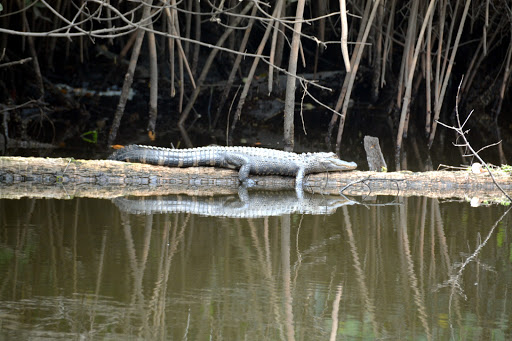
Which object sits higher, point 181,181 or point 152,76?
point 152,76

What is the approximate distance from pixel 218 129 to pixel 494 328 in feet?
26.0

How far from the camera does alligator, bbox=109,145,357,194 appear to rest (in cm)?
663

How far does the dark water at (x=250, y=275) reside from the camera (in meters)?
3.06

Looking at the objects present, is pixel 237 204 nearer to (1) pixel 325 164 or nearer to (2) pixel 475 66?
(1) pixel 325 164

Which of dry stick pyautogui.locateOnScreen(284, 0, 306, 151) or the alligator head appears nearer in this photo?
the alligator head

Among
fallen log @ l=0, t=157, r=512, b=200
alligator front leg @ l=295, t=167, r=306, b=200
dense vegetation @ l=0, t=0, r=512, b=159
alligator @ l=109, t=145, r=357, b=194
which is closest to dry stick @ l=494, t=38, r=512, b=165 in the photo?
dense vegetation @ l=0, t=0, r=512, b=159

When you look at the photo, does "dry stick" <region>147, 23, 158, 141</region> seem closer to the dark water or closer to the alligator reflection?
the alligator reflection

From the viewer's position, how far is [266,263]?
13.1 feet

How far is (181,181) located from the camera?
640 centimetres

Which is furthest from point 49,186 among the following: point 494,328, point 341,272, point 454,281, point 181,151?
point 494,328

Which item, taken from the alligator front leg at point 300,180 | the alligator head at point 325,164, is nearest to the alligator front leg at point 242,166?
the alligator front leg at point 300,180

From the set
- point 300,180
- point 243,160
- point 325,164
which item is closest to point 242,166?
point 243,160

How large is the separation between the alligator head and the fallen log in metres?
0.12

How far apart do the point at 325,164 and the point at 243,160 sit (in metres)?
0.77
